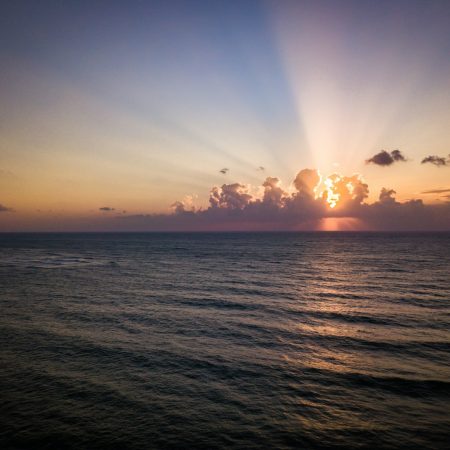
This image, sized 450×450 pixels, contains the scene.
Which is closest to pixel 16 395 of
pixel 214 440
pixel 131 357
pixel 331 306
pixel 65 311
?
pixel 131 357

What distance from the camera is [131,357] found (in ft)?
65.8

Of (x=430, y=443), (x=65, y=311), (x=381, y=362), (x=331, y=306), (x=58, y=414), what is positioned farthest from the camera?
(x=331, y=306)

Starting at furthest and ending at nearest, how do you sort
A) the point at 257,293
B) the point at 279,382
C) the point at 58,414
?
the point at 257,293 → the point at 279,382 → the point at 58,414

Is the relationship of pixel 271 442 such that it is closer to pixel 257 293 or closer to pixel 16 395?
pixel 16 395

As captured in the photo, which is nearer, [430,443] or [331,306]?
[430,443]

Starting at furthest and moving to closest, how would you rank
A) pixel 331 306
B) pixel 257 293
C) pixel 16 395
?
pixel 257 293
pixel 331 306
pixel 16 395

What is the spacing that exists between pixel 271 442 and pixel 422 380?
32.4 ft

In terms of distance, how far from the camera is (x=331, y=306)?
34.2m

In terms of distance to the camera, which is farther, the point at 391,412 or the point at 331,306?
the point at 331,306

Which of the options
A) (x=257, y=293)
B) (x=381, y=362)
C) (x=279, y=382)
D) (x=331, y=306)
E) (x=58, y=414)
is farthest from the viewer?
(x=257, y=293)

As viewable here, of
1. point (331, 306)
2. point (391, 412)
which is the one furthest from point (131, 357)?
point (331, 306)

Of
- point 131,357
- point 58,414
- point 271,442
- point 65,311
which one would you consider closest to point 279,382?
point 271,442

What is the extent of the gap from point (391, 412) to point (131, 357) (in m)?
14.5

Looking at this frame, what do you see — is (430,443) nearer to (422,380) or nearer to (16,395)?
Result: (422,380)
